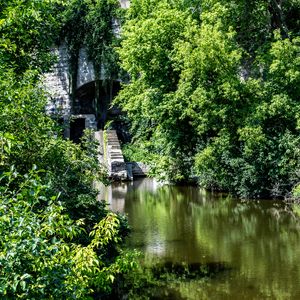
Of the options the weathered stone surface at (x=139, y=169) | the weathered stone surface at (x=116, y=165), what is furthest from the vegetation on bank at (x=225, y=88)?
the weathered stone surface at (x=139, y=169)

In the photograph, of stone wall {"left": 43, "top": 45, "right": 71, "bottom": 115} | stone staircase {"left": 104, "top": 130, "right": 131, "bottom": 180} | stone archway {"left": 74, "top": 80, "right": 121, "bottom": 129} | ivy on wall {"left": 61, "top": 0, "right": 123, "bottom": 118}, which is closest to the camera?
stone staircase {"left": 104, "top": 130, "right": 131, "bottom": 180}

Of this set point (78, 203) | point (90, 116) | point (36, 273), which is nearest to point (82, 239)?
point (78, 203)

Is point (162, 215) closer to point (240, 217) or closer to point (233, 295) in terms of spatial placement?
point (240, 217)

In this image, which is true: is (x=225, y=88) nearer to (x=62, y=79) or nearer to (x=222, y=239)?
(x=222, y=239)

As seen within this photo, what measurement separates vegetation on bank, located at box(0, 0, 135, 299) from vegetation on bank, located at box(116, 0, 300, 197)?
20.5 ft

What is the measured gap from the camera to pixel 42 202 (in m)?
8.48

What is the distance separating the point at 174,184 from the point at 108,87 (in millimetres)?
12629

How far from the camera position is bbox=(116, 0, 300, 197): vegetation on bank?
58.5ft

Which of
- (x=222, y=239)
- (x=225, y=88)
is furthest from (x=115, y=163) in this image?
(x=222, y=239)

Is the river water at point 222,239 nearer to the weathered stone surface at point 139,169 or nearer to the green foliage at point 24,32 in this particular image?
the green foliage at point 24,32

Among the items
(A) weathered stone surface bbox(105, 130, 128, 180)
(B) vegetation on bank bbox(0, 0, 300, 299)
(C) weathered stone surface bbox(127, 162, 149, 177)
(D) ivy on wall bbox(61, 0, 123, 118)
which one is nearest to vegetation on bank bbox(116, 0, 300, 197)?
(B) vegetation on bank bbox(0, 0, 300, 299)

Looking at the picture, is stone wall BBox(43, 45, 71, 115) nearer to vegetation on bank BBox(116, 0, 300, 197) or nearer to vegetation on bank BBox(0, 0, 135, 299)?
vegetation on bank BBox(116, 0, 300, 197)

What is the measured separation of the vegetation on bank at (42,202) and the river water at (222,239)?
1.55 metres

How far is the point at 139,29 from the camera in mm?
19594
